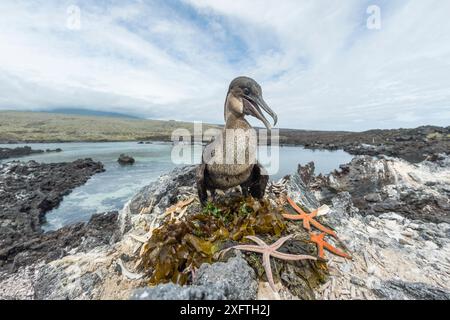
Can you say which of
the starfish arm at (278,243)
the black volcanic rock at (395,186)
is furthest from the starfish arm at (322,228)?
the black volcanic rock at (395,186)

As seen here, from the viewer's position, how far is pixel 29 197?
1459cm

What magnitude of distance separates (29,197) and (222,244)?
16.8 metres

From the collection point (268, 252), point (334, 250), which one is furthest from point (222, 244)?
point (334, 250)

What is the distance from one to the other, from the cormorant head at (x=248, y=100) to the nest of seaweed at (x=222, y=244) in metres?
1.19

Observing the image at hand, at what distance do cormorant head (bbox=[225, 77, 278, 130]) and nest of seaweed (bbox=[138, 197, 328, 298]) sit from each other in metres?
1.19

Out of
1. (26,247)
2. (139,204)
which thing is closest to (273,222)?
(139,204)

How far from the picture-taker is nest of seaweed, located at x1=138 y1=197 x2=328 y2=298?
2.48 m

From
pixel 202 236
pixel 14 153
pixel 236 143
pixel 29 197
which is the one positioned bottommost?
pixel 29 197

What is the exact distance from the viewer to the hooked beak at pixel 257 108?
9.67 feet

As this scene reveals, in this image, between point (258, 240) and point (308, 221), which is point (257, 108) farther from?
point (308, 221)

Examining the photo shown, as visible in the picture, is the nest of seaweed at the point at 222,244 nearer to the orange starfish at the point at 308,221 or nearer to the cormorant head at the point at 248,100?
the orange starfish at the point at 308,221

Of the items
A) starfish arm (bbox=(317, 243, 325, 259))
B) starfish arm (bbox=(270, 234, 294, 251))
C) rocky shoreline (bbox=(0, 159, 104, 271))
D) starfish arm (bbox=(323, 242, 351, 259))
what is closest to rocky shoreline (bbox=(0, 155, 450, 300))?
starfish arm (bbox=(323, 242, 351, 259))

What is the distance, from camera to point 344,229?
145 inches
